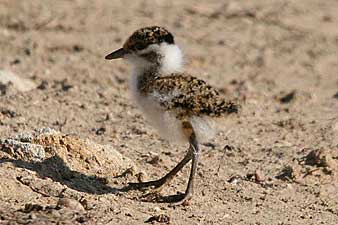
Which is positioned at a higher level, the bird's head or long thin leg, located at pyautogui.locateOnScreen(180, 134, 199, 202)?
the bird's head

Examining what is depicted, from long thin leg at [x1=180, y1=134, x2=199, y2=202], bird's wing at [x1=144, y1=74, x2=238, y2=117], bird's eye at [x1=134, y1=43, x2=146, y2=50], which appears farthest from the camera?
bird's eye at [x1=134, y1=43, x2=146, y2=50]

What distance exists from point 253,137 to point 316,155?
0.94m

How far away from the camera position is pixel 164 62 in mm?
6371

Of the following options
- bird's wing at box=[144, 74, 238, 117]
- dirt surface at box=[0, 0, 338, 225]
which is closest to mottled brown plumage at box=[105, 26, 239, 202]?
bird's wing at box=[144, 74, 238, 117]

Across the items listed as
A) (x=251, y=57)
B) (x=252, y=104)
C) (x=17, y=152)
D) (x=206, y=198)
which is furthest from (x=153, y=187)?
(x=251, y=57)

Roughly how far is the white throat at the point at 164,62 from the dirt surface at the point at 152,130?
61cm

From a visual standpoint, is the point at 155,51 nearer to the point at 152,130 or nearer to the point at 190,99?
the point at 190,99

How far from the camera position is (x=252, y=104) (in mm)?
9234

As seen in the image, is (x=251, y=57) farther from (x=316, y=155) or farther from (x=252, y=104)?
(x=316, y=155)

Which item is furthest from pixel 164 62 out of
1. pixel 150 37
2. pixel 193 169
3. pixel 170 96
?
pixel 193 169

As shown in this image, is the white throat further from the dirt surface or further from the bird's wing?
the dirt surface

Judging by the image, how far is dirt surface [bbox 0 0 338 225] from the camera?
239 inches

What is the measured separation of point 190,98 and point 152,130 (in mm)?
1982

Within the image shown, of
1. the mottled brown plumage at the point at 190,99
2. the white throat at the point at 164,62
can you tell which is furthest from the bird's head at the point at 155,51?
the mottled brown plumage at the point at 190,99
